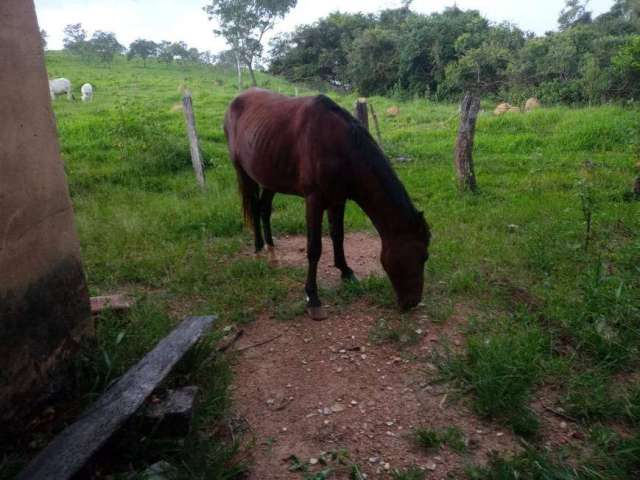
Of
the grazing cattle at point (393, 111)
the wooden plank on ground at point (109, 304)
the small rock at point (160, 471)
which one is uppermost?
the grazing cattle at point (393, 111)

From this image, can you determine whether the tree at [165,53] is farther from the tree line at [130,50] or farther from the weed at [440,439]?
Answer: the weed at [440,439]

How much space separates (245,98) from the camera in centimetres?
549

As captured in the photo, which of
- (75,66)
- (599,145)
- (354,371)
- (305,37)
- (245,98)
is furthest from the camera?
(305,37)

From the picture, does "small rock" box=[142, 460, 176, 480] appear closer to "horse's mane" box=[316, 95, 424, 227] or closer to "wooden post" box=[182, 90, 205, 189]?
"horse's mane" box=[316, 95, 424, 227]

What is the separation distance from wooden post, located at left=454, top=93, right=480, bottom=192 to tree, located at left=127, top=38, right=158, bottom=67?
116ft

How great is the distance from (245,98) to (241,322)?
8.97ft

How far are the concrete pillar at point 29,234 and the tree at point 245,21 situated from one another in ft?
99.3

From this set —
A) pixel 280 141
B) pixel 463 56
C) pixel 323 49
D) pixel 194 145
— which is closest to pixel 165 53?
pixel 323 49

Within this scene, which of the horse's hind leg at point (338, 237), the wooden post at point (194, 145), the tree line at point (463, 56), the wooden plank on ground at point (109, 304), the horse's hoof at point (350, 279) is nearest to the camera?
the wooden plank on ground at point (109, 304)

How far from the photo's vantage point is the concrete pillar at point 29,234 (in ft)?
8.52

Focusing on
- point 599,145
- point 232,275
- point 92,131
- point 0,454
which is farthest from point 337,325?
A: point 92,131

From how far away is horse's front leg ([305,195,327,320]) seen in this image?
4098mm

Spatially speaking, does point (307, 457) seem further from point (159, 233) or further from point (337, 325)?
point (159, 233)

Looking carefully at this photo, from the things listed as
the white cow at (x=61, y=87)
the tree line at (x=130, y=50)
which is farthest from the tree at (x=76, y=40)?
the white cow at (x=61, y=87)
